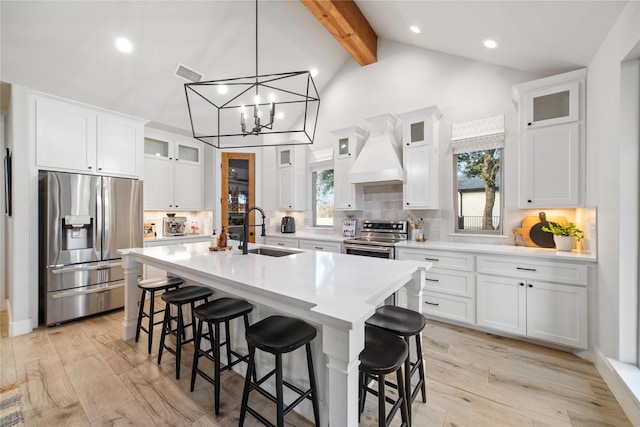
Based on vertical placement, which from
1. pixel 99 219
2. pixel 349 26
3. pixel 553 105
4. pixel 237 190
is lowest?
pixel 99 219

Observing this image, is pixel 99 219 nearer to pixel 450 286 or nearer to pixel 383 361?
pixel 383 361

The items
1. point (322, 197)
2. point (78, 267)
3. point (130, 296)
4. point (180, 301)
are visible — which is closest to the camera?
point (180, 301)

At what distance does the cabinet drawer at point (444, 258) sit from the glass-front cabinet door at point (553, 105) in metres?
1.53

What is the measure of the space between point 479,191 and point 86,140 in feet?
16.7

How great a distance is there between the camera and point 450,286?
3.00 metres

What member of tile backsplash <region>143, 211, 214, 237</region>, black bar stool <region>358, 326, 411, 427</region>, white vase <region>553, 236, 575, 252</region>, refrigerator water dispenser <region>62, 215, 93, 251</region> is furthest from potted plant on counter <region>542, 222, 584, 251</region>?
refrigerator water dispenser <region>62, 215, 93, 251</region>

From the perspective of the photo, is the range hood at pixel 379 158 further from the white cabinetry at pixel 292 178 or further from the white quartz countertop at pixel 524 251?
the white cabinetry at pixel 292 178

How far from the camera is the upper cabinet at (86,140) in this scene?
3.06 m

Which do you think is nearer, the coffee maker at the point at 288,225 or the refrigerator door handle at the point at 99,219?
the refrigerator door handle at the point at 99,219

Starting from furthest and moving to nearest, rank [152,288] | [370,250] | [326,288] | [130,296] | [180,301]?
1. [370,250]
2. [130,296]
3. [152,288]
4. [180,301]
5. [326,288]

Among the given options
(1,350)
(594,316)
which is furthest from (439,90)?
(1,350)

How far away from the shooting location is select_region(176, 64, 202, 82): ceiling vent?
3602 millimetres

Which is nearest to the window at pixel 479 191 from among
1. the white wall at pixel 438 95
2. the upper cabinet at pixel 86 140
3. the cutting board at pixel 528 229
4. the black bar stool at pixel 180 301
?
the white wall at pixel 438 95

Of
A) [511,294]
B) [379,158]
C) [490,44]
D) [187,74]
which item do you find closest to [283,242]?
[379,158]
